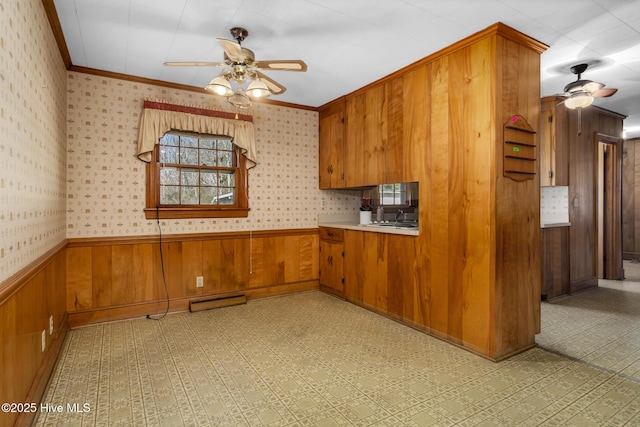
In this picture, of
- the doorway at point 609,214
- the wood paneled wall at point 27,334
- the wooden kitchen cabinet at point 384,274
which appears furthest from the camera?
the doorway at point 609,214

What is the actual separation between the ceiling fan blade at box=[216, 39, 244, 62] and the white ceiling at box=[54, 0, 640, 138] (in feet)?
1.08

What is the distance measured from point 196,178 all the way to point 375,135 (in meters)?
2.21

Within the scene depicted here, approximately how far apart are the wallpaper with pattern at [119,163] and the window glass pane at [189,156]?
458 millimetres

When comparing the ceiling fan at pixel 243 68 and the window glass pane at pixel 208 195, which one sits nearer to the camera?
the ceiling fan at pixel 243 68

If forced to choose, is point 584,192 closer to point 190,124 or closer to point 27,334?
point 190,124

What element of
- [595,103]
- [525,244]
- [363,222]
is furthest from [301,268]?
[595,103]

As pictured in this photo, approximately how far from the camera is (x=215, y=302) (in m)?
4.04

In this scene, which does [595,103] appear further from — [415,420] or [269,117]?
[415,420]

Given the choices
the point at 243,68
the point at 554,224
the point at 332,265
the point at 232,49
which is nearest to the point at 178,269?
the point at 332,265

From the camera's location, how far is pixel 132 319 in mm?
3674

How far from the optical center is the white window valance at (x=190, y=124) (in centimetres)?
374

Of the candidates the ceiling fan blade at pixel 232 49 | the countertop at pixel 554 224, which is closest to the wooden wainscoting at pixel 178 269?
the ceiling fan blade at pixel 232 49

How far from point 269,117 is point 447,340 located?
340cm

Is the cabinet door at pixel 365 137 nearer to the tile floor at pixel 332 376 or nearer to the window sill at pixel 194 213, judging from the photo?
the window sill at pixel 194 213
